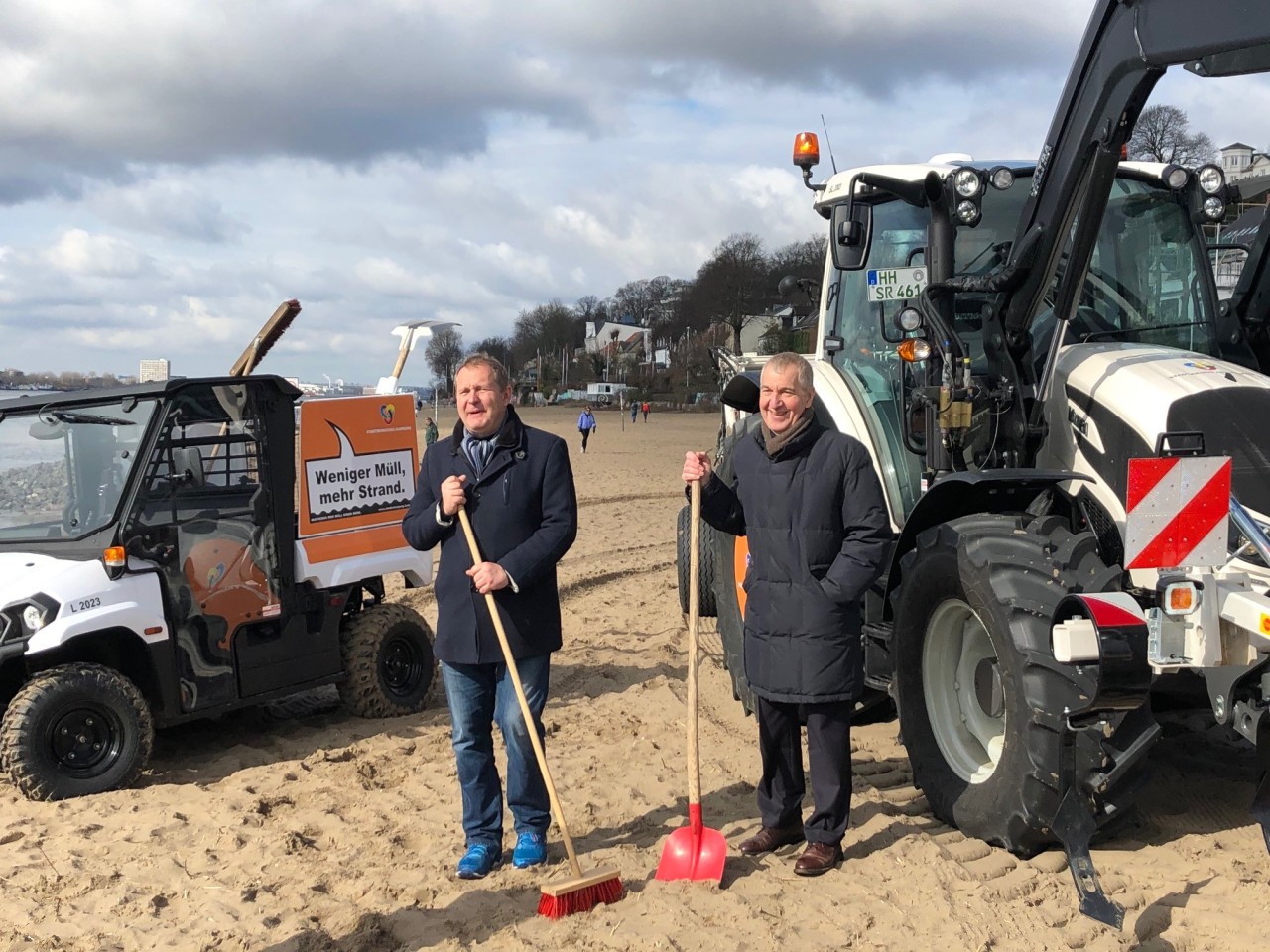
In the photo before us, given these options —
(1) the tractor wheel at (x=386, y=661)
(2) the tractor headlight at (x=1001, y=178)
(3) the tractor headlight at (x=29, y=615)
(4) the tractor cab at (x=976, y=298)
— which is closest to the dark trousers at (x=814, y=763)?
(4) the tractor cab at (x=976, y=298)

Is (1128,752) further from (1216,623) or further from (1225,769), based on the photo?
(1225,769)

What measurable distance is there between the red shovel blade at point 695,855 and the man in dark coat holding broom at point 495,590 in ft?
1.70

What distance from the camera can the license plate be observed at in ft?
17.6

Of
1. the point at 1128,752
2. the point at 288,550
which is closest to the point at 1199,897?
the point at 1128,752

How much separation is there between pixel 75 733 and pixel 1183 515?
467 centimetres

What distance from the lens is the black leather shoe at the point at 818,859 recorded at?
13.5 ft

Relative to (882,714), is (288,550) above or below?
above

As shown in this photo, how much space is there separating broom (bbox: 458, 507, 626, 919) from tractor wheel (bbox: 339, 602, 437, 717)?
8.27 ft

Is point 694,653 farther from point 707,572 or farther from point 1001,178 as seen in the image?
point 707,572

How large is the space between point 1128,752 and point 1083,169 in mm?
2114

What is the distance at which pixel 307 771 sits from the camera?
18.5 feet

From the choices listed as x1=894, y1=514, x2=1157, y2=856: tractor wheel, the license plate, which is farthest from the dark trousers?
the license plate

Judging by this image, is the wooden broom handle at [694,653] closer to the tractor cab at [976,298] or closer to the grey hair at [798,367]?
the grey hair at [798,367]

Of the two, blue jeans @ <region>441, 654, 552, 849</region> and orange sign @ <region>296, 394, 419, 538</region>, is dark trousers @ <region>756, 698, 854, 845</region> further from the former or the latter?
orange sign @ <region>296, 394, 419, 538</region>
